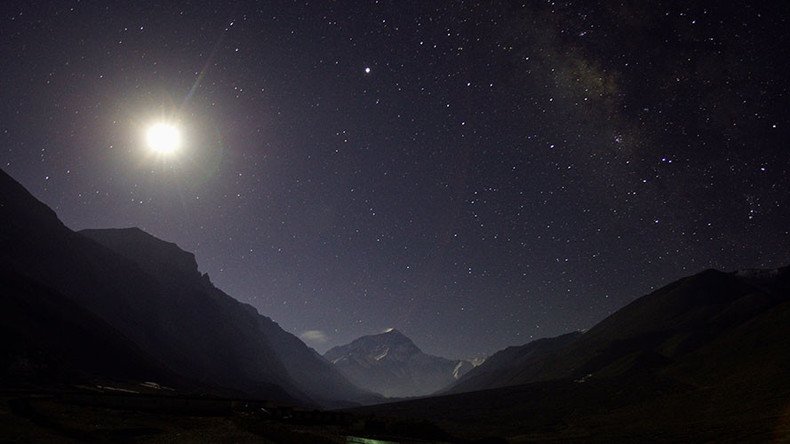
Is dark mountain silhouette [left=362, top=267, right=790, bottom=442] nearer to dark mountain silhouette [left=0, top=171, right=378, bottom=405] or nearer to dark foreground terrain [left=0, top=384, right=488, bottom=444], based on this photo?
dark foreground terrain [left=0, top=384, right=488, bottom=444]

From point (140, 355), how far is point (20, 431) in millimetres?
95734

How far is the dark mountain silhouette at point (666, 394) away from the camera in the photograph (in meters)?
60.0

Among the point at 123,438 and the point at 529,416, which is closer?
the point at 123,438

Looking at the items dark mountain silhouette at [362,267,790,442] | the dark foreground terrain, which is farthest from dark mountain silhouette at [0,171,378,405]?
dark mountain silhouette at [362,267,790,442]

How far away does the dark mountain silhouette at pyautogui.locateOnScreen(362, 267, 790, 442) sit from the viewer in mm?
60003

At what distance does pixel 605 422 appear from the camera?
249 feet

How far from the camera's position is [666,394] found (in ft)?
324

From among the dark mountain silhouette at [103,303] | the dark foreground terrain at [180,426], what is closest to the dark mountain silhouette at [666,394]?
the dark foreground terrain at [180,426]

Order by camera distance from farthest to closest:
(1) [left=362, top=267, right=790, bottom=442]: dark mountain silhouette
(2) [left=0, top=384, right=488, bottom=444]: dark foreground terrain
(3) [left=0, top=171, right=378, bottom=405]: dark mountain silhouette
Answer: (3) [left=0, top=171, right=378, bottom=405]: dark mountain silhouette < (1) [left=362, top=267, right=790, bottom=442]: dark mountain silhouette < (2) [left=0, top=384, right=488, bottom=444]: dark foreground terrain

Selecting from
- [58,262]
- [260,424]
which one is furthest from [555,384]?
[58,262]

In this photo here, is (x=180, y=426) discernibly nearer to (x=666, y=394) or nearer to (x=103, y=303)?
(x=666, y=394)

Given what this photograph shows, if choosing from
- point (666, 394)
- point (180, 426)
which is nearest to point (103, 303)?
point (180, 426)

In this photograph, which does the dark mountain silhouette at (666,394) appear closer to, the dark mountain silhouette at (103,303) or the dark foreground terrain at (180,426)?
the dark foreground terrain at (180,426)

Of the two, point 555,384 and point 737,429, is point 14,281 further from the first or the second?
point 555,384
